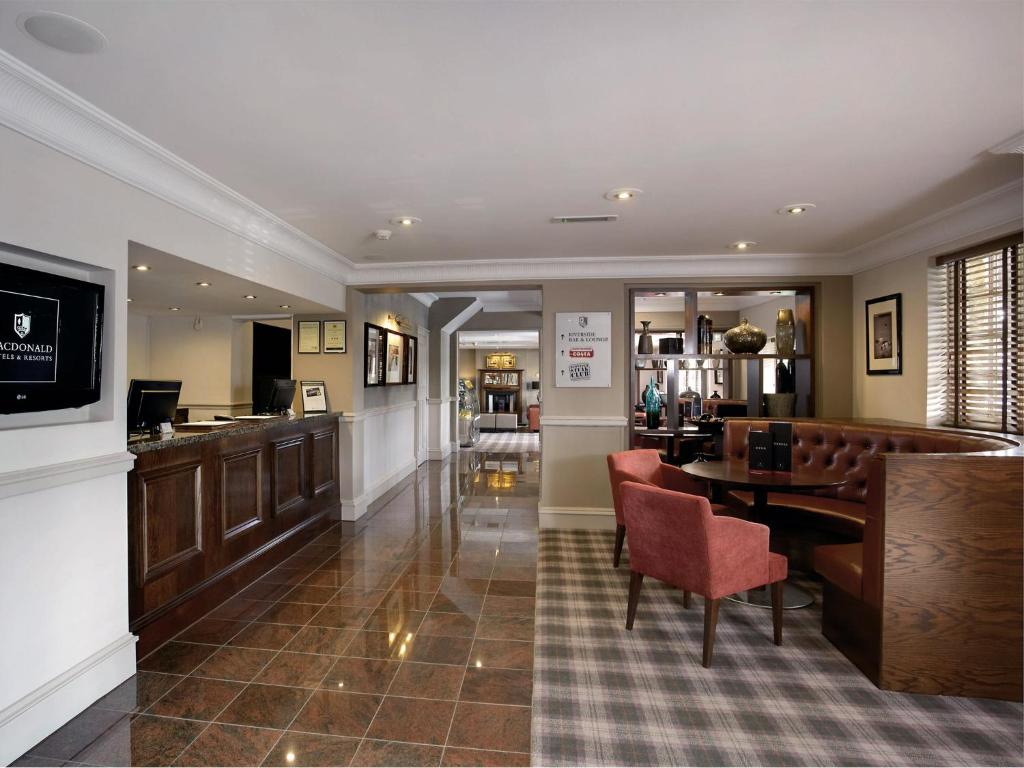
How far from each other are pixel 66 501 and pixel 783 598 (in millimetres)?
3855

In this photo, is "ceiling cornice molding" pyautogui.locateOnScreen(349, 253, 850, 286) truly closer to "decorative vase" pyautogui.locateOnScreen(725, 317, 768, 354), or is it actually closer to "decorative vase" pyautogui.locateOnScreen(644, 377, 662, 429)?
"decorative vase" pyautogui.locateOnScreen(725, 317, 768, 354)

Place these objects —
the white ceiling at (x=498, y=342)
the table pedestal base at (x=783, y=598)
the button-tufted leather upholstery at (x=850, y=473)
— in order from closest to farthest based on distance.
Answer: the button-tufted leather upholstery at (x=850, y=473) → the table pedestal base at (x=783, y=598) → the white ceiling at (x=498, y=342)

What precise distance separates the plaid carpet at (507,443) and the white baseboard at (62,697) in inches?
303

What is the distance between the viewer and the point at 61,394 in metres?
2.11

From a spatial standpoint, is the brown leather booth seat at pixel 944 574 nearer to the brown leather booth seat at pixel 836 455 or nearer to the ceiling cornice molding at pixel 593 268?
the brown leather booth seat at pixel 836 455

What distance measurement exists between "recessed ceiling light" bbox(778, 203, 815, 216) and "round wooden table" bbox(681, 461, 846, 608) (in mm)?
1774

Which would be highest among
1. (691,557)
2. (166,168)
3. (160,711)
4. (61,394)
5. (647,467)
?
(166,168)

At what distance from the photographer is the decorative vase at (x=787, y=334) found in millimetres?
4875

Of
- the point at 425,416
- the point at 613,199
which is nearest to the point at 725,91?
the point at 613,199

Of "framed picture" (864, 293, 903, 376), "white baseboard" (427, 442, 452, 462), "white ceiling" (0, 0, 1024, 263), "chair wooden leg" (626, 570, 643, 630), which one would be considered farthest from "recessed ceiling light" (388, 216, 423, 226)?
"white baseboard" (427, 442, 452, 462)

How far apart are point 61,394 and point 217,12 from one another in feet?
5.43

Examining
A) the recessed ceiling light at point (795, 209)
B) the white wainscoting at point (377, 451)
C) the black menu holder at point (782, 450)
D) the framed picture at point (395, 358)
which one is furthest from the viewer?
the framed picture at point (395, 358)

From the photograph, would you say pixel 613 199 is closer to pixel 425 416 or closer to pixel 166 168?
pixel 166 168

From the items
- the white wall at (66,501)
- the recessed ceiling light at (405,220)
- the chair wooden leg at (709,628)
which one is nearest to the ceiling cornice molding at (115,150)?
the white wall at (66,501)
